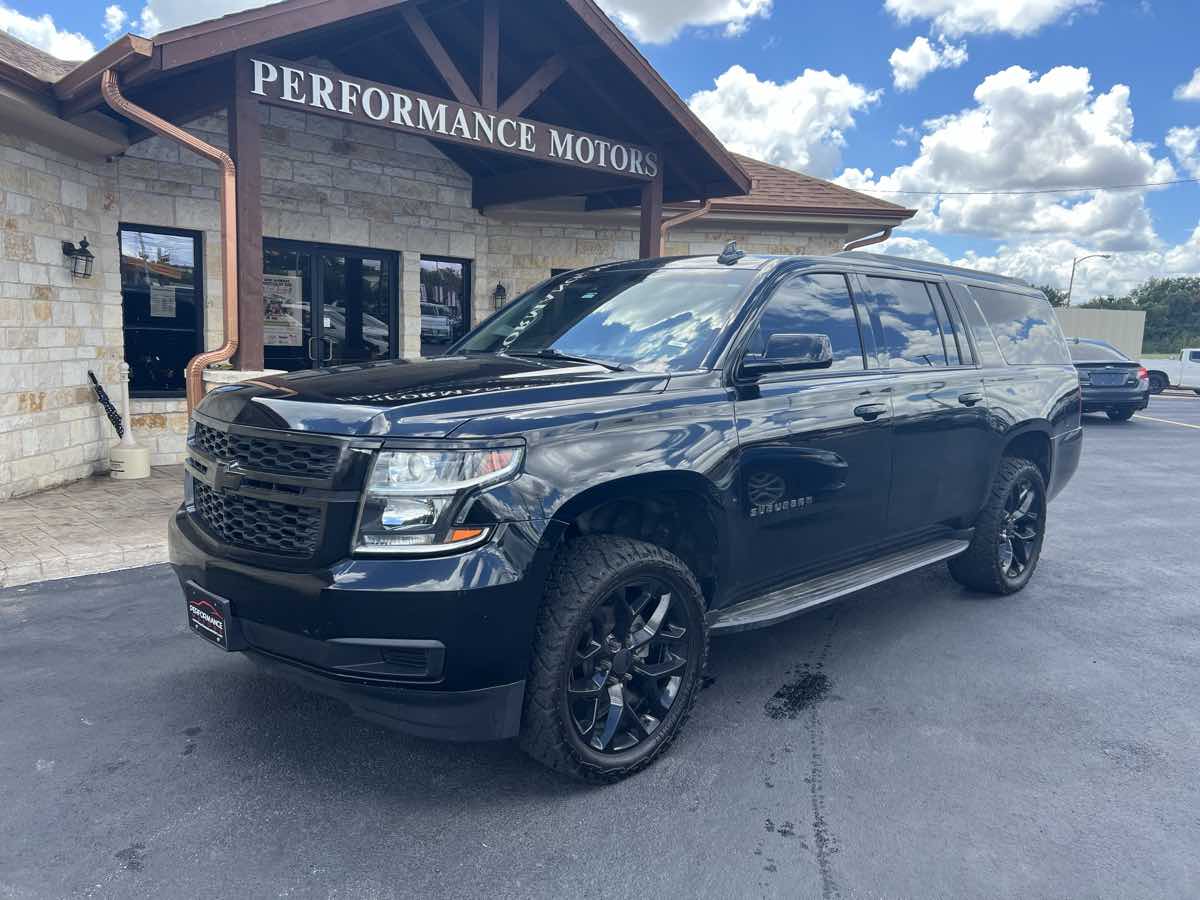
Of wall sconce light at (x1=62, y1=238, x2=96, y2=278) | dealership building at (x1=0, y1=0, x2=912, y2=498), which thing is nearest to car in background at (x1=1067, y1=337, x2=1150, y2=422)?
dealership building at (x1=0, y1=0, x2=912, y2=498)

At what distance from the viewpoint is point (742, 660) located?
180 inches

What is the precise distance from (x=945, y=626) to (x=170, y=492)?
6677 mm

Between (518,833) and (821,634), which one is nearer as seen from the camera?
(518,833)

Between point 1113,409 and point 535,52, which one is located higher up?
point 535,52

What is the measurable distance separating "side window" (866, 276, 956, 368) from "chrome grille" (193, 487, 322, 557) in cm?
310

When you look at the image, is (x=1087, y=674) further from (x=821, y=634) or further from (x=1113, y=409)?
(x=1113, y=409)

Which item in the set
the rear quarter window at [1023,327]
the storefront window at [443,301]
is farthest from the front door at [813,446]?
the storefront window at [443,301]

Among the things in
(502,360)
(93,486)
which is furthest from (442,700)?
(93,486)

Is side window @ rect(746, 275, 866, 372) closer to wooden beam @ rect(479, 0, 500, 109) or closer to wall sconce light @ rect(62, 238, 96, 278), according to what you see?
wooden beam @ rect(479, 0, 500, 109)

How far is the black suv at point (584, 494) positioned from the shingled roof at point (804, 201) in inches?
328

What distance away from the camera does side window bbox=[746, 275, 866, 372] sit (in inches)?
161

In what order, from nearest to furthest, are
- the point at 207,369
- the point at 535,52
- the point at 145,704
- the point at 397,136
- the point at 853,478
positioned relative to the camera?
the point at 145,704, the point at 853,478, the point at 207,369, the point at 535,52, the point at 397,136

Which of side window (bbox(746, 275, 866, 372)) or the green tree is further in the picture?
the green tree

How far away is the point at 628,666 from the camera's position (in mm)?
3314
